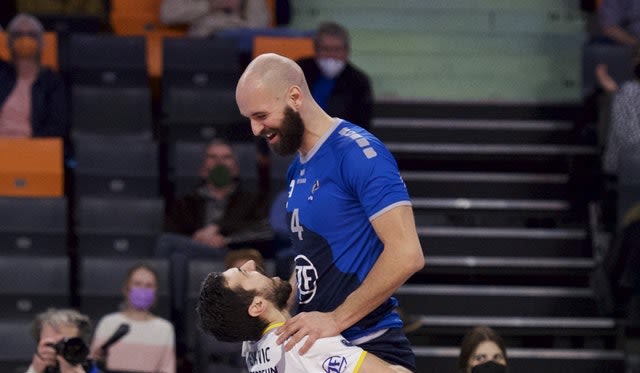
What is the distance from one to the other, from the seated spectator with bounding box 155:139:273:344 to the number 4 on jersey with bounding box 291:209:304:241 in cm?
411

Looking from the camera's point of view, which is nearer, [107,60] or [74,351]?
[74,351]

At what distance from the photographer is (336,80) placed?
9.23 m

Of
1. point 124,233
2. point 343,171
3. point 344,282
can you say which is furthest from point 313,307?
point 124,233

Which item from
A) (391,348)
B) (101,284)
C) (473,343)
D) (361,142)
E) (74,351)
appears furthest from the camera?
(101,284)

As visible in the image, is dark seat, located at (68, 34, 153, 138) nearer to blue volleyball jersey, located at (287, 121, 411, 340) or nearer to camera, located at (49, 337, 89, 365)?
camera, located at (49, 337, 89, 365)

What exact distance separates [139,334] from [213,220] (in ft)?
3.68

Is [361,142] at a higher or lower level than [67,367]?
higher

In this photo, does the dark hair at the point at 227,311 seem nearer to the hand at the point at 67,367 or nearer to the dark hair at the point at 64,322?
the hand at the point at 67,367

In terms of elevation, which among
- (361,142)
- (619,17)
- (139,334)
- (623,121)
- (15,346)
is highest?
(361,142)

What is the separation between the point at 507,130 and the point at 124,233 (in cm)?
279

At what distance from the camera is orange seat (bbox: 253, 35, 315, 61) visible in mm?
9523

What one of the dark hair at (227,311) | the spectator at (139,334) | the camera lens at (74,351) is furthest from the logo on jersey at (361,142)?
the spectator at (139,334)

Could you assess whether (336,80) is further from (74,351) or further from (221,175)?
(74,351)

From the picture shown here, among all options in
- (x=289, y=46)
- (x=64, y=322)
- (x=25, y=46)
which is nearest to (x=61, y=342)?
(x=64, y=322)
